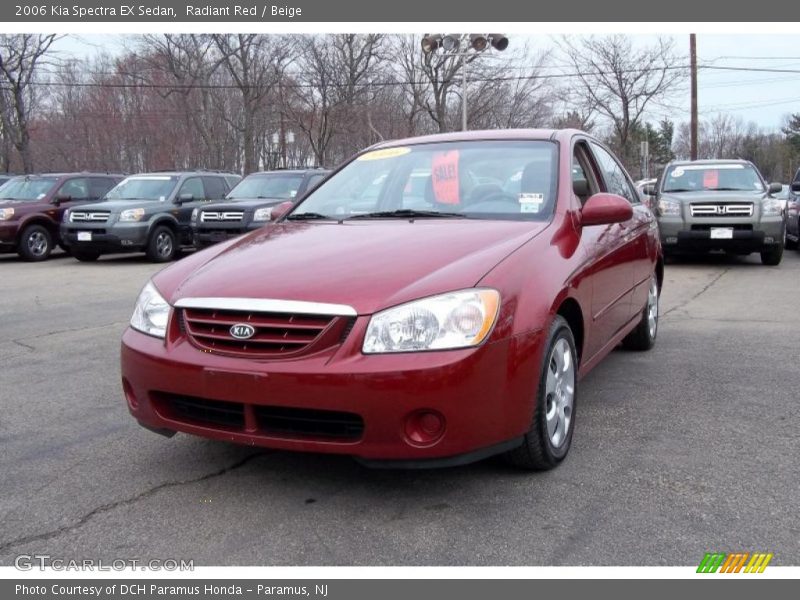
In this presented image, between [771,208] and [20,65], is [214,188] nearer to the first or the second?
[771,208]

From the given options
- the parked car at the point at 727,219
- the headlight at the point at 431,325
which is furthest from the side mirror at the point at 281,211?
the parked car at the point at 727,219

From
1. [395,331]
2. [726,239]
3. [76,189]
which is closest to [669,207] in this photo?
[726,239]

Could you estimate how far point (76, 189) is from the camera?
15.4 meters

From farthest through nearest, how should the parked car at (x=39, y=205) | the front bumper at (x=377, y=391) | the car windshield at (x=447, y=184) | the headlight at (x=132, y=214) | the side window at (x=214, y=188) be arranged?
the side window at (x=214, y=188), the parked car at (x=39, y=205), the headlight at (x=132, y=214), the car windshield at (x=447, y=184), the front bumper at (x=377, y=391)

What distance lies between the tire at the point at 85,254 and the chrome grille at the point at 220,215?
2211mm

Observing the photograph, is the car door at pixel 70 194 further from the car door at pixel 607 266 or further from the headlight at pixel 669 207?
the car door at pixel 607 266

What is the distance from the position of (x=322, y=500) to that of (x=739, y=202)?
10.1 metres

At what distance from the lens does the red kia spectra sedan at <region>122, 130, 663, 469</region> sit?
2789 mm

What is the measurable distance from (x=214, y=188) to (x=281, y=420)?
13.1 m

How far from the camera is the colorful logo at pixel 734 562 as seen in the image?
8.53 feet

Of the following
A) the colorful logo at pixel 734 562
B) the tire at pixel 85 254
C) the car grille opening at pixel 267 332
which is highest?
the car grille opening at pixel 267 332

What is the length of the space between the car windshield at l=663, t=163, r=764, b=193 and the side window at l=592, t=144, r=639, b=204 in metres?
7.22

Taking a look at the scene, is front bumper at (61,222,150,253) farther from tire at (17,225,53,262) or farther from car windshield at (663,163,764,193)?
car windshield at (663,163,764,193)
